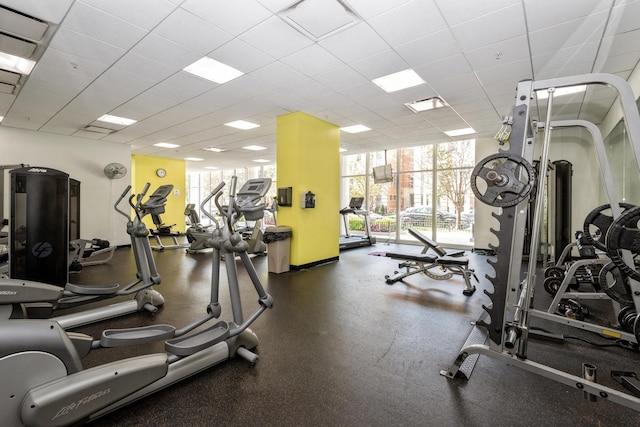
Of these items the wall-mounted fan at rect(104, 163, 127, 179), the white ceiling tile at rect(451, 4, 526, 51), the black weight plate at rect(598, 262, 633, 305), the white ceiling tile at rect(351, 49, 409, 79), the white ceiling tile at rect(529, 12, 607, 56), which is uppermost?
the white ceiling tile at rect(351, 49, 409, 79)

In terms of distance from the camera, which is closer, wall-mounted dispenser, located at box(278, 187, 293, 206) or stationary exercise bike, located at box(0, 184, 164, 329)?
stationary exercise bike, located at box(0, 184, 164, 329)

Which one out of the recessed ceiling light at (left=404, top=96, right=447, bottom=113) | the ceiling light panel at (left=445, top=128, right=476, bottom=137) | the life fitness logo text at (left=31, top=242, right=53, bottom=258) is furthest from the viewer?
the ceiling light panel at (left=445, top=128, right=476, bottom=137)

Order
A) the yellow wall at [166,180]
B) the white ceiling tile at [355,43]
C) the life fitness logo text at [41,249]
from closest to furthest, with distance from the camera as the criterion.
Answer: the life fitness logo text at [41,249] < the white ceiling tile at [355,43] < the yellow wall at [166,180]

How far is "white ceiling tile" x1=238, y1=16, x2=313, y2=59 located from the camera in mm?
2879

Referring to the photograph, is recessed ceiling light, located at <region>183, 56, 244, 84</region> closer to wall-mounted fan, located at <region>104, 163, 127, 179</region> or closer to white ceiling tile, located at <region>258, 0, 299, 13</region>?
white ceiling tile, located at <region>258, 0, 299, 13</region>

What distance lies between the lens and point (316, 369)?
2195mm

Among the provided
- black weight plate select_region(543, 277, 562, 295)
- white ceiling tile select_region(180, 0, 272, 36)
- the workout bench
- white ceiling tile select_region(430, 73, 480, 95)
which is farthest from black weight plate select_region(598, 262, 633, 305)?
white ceiling tile select_region(180, 0, 272, 36)

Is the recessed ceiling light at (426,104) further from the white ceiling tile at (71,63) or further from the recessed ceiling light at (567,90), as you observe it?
the white ceiling tile at (71,63)

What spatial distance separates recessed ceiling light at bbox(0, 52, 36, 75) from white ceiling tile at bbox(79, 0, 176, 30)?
74.1 inches

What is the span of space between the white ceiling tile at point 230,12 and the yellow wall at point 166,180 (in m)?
8.69

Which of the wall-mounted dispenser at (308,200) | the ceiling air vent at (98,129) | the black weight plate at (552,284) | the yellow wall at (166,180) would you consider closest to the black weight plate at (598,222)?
the black weight plate at (552,284)

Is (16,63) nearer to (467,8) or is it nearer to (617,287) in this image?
(467,8)

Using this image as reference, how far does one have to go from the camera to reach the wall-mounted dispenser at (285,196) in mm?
5391

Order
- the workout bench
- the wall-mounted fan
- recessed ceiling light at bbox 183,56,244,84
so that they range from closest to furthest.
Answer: recessed ceiling light at bbox 183,56,244,84, the workout bench, the wall-mounted fan
